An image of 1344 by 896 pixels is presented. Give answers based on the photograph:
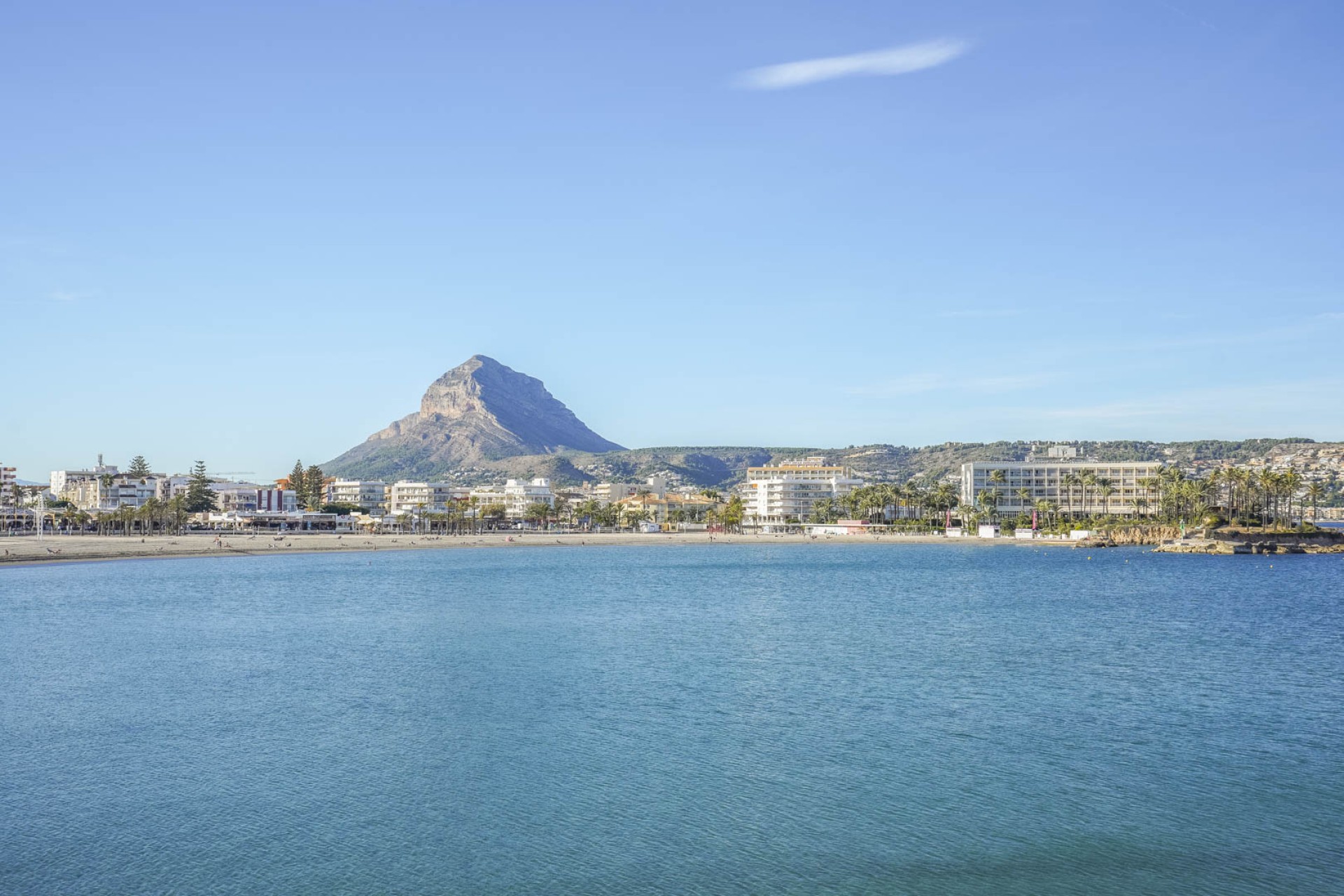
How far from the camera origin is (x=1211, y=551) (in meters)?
102

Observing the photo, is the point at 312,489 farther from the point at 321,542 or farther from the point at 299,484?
the point at 321,542

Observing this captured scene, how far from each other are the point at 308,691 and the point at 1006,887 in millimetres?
19002

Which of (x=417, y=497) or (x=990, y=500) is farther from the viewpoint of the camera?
(x=417, y=497)

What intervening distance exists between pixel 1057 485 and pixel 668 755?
16056 centimetres

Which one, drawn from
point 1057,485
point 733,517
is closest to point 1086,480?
point 1057,485

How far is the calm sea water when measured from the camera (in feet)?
49.2

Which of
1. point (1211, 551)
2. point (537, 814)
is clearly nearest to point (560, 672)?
point (537, 814)

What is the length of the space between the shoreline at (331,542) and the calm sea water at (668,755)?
44.8 meters

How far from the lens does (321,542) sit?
116375mm

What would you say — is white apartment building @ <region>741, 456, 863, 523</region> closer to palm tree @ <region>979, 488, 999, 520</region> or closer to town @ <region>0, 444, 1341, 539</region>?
town @ <region>0, 444, 1341, 539</region>

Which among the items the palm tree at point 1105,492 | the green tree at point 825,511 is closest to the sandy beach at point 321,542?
the green tree at point 825,511

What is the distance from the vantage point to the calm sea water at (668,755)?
15.0 m

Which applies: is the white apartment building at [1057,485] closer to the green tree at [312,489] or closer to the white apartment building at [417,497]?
the white apartment building at [417,497]

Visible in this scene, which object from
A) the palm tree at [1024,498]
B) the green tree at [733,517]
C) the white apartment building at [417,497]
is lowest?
the green tree at [733,517]
